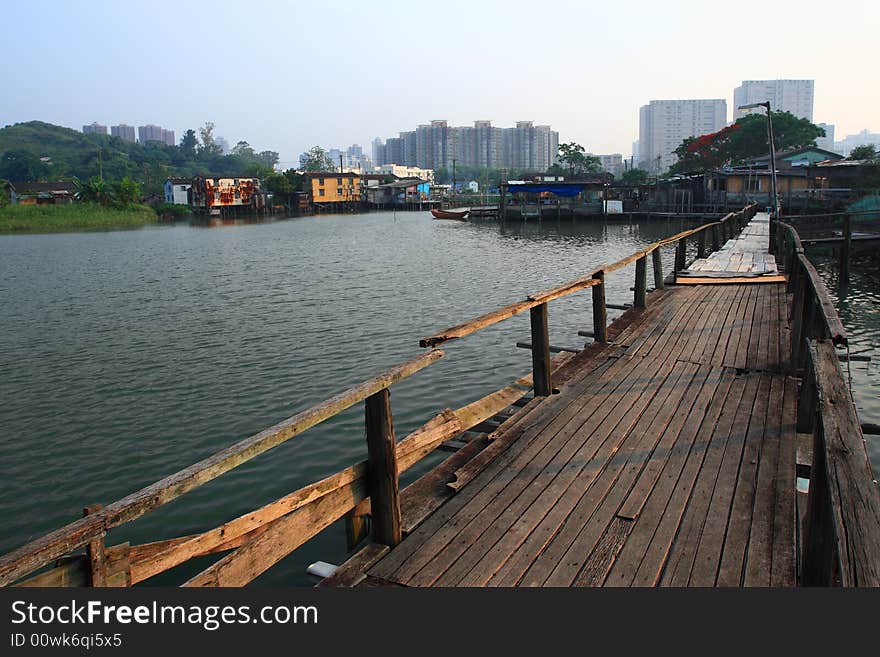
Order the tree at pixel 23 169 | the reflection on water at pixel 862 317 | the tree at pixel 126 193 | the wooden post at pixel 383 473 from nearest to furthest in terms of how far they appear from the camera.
Result: 1. the wooden post at pixel 383 473
2. the reflection on water at pixel 862 317
3. the tree at pixel 126 193
4. the tree at pixel 23 169

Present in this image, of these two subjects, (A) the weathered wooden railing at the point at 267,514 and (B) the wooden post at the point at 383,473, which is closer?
(A) the weathered wooden railing at the point at 267,514

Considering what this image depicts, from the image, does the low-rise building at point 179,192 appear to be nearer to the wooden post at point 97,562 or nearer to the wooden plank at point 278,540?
the wooden plank at point 278,540

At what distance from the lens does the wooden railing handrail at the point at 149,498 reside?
7.92 ft

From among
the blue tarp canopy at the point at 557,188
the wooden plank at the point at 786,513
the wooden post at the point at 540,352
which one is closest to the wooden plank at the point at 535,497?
the wooden post at the point at 540,352

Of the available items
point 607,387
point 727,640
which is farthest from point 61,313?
point 727,640

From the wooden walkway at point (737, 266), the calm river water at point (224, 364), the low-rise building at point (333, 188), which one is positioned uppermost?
the low-rise building at point (333, 188)

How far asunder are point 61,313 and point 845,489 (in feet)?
75.8

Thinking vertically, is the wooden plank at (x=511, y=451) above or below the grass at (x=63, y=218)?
below

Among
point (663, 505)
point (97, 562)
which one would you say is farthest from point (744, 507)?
point (97, 562)

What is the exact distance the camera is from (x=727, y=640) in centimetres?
278

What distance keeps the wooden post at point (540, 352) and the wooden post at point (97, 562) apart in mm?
5015

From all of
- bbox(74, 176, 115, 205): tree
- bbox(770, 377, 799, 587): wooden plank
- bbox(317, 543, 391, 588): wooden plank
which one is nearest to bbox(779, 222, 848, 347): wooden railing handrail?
bbox(770, 377, 799, 587): wooden plank

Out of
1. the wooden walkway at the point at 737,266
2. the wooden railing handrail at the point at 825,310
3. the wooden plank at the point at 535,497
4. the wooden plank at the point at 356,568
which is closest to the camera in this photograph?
the wooden plank at the point at 356,568

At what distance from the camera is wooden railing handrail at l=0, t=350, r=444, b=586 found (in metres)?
2.41
